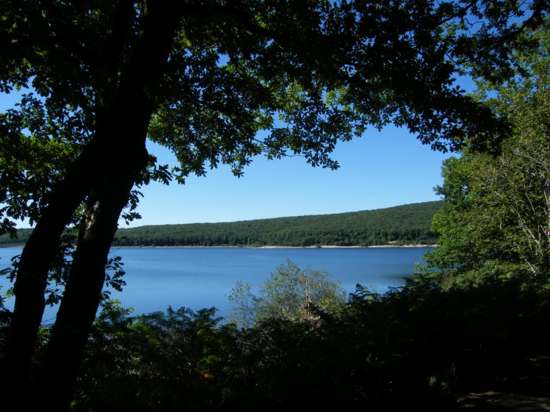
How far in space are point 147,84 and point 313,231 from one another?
134 meters

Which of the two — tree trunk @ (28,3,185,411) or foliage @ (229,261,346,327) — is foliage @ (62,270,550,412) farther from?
foliage @ (229,261,346,327)

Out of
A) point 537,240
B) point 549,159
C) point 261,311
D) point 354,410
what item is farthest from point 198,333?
point 537,240

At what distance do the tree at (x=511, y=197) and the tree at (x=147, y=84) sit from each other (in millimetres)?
5288

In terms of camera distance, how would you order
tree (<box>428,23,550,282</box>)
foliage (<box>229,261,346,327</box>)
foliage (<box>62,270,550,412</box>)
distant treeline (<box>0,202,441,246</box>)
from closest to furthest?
foliage (<box>62,270,550,412</box>) < tree (<box>428,23,550,282</box>) < foliage (<box>229,261,346,327</box>) < distant treeline (<box>0,202,441,246</box>)

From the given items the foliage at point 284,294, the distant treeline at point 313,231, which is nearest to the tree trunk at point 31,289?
the foliage at point 284,294

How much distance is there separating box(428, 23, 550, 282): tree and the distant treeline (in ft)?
267

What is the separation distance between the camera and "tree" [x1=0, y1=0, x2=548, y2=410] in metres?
3.87

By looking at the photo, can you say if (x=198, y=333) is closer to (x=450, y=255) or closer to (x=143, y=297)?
(x=450, y=255)

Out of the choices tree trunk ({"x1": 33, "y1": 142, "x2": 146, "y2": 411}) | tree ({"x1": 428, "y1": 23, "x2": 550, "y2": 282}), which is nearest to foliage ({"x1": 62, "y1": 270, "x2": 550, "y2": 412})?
tree trunk ({"x1": 33, "y1": 142, "x2": 146, "y2": 411})

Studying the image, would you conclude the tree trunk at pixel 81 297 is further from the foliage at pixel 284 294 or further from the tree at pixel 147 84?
the foliage at pixel 284 294

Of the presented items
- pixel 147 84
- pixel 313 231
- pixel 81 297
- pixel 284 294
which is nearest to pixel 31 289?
pixel 81 297

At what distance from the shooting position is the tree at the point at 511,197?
51.5 ft

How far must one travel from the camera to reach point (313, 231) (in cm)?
13738

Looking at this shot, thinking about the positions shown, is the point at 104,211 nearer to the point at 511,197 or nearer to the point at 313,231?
the point at 511,197
